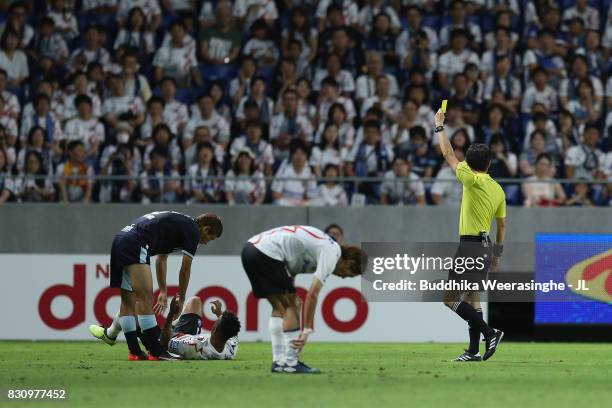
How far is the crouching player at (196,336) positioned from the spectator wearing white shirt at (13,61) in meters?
9.66

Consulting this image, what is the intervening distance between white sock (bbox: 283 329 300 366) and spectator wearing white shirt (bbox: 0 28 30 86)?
12.4m

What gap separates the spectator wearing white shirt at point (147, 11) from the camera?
76.8 feet

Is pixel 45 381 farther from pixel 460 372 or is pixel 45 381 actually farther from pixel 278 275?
pixel 460 372

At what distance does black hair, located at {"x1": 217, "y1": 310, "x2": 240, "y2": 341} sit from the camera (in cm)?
1323

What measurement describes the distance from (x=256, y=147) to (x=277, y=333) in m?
9.89

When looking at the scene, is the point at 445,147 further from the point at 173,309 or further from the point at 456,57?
the point at 456,57

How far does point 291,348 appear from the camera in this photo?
11.4 m

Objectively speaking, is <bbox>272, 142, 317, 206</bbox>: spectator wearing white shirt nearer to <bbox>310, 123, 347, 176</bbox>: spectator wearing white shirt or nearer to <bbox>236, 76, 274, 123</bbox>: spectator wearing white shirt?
<bbox>310, 123, 347, 176</bbox>: spectator wearing white shirt

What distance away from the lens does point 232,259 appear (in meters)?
19.5

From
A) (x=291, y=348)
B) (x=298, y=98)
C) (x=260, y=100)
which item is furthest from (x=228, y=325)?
(x=260, y=100)

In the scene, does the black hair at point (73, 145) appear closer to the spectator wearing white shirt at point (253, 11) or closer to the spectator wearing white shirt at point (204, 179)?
the spectator wearing white shirt at point (204, 179)

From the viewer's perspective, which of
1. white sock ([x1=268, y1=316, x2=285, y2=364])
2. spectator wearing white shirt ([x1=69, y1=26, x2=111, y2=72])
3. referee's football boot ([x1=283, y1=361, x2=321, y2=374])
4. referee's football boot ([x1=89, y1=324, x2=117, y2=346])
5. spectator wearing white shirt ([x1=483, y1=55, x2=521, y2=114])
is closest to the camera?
white sock ([x1=268, y1=316, x2=285, y2=364])

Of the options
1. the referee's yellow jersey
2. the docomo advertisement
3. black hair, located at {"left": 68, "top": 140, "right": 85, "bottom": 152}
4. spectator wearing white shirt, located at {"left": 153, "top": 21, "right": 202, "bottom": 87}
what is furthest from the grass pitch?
spectator wearing white shirt, located at {"left": 153, "top": 21, "right": 202, "bottom": 87}

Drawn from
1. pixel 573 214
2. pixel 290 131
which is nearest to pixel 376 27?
pixel 290 131
